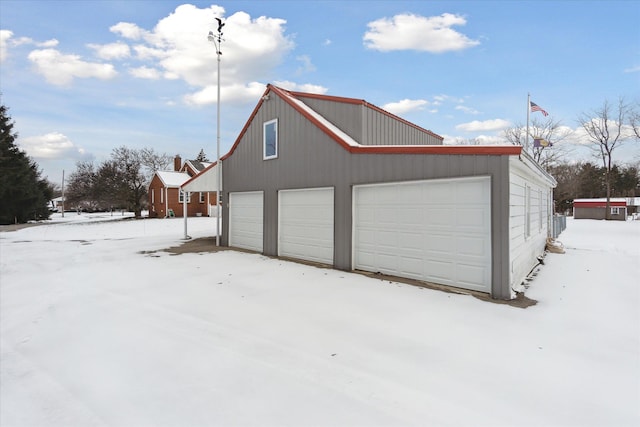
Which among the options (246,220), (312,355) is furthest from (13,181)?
(312,355)

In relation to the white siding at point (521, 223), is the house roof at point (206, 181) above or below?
above

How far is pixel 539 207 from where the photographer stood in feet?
33.8

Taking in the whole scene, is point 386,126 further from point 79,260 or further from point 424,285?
point 79,260

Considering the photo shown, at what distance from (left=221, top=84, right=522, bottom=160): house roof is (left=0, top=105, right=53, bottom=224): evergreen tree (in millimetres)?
23331

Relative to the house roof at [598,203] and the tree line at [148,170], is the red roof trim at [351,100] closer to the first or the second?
the tree line at [148,170]

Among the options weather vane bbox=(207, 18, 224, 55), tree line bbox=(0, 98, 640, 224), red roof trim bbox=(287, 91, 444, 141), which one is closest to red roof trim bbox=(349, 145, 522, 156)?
red roof trim bbox=(287, 91, 444, 141)

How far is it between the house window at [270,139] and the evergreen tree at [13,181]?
25630mm

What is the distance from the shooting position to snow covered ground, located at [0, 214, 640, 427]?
8.41ft

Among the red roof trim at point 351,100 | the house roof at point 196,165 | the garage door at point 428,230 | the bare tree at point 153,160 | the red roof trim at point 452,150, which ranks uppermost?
the bare tree at point 153,160

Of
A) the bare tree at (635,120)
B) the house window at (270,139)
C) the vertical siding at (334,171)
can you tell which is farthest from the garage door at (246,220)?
the bare tree at (635,120)

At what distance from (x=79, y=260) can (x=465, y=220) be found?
10.8 meters

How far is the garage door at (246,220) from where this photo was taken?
37.0 ft

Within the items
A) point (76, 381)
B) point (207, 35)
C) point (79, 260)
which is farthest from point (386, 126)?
point (79, 260)

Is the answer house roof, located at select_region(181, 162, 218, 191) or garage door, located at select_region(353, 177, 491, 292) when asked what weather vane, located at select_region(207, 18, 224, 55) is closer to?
house roof, located at select_region(181, 162, 218, 191)
